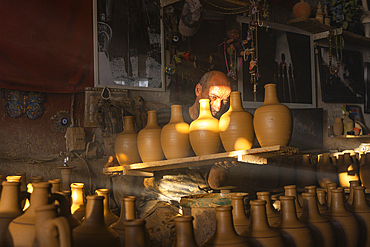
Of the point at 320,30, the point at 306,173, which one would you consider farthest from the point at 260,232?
the point at 320,30

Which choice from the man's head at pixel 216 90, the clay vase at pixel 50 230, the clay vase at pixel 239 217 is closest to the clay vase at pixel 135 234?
the clay vase at pixel 50 230

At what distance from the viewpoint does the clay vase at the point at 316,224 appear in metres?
1.65

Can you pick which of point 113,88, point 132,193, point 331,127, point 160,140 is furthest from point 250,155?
point 331,127

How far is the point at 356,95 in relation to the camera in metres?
5.60

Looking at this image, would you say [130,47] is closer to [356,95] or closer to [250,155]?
[250,155]

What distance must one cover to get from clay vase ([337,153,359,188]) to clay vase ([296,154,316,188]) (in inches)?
13.9

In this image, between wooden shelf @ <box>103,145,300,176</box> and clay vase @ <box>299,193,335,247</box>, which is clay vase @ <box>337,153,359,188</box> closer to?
wooden shelf @ <box>103,145,300,176</box>

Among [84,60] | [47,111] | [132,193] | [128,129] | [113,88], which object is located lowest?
[132,193]

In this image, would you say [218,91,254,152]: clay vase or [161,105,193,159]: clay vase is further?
[161,105,193,159]: clay vase

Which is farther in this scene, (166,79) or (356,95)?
(356,95)

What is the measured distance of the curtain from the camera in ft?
9.20

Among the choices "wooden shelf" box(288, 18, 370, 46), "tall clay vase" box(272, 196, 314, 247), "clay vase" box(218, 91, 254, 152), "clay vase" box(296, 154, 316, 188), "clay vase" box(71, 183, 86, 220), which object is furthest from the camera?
"wooden shelf" box(288, 18, 370, 46)

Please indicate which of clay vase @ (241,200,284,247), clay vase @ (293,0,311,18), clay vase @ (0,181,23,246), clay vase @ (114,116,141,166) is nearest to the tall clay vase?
clay vase @ (241,200,284,247)

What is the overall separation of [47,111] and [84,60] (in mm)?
635
